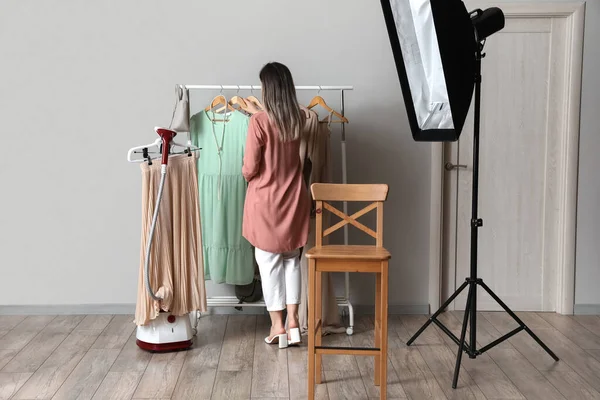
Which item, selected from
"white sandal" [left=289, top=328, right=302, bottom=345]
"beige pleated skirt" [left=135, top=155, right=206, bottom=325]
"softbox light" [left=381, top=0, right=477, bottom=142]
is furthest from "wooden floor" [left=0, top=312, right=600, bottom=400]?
"softbox light" [left=381, top=0, right=477, bottom=142]

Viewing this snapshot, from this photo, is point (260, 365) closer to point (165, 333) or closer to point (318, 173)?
point (165, 333)

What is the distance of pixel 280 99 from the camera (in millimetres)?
3438

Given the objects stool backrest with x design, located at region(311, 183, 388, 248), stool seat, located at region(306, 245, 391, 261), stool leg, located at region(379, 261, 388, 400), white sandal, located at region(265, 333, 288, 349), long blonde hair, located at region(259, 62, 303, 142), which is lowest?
white sandal, located at region(265, 333, 288, 349)

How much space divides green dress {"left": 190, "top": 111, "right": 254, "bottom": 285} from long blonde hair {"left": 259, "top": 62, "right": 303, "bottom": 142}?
38cm

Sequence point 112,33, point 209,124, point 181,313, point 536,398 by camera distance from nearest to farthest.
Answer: point 536,398 → point 181,313 → point 209,124 → point 112,33

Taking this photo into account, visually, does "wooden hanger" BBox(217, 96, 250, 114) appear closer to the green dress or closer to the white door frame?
the green dress

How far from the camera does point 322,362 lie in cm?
334

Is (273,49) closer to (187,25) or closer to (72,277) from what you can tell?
(187,25)

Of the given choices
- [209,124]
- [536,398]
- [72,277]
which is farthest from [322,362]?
[72,277]

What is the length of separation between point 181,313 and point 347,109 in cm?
159

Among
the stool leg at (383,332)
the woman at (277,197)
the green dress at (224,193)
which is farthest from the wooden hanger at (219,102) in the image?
the stool leg at (383,332)

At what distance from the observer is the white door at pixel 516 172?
421 cm

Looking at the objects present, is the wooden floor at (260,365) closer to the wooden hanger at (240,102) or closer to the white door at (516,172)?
the white door at (516,172)

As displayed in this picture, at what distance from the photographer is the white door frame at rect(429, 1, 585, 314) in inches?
163
